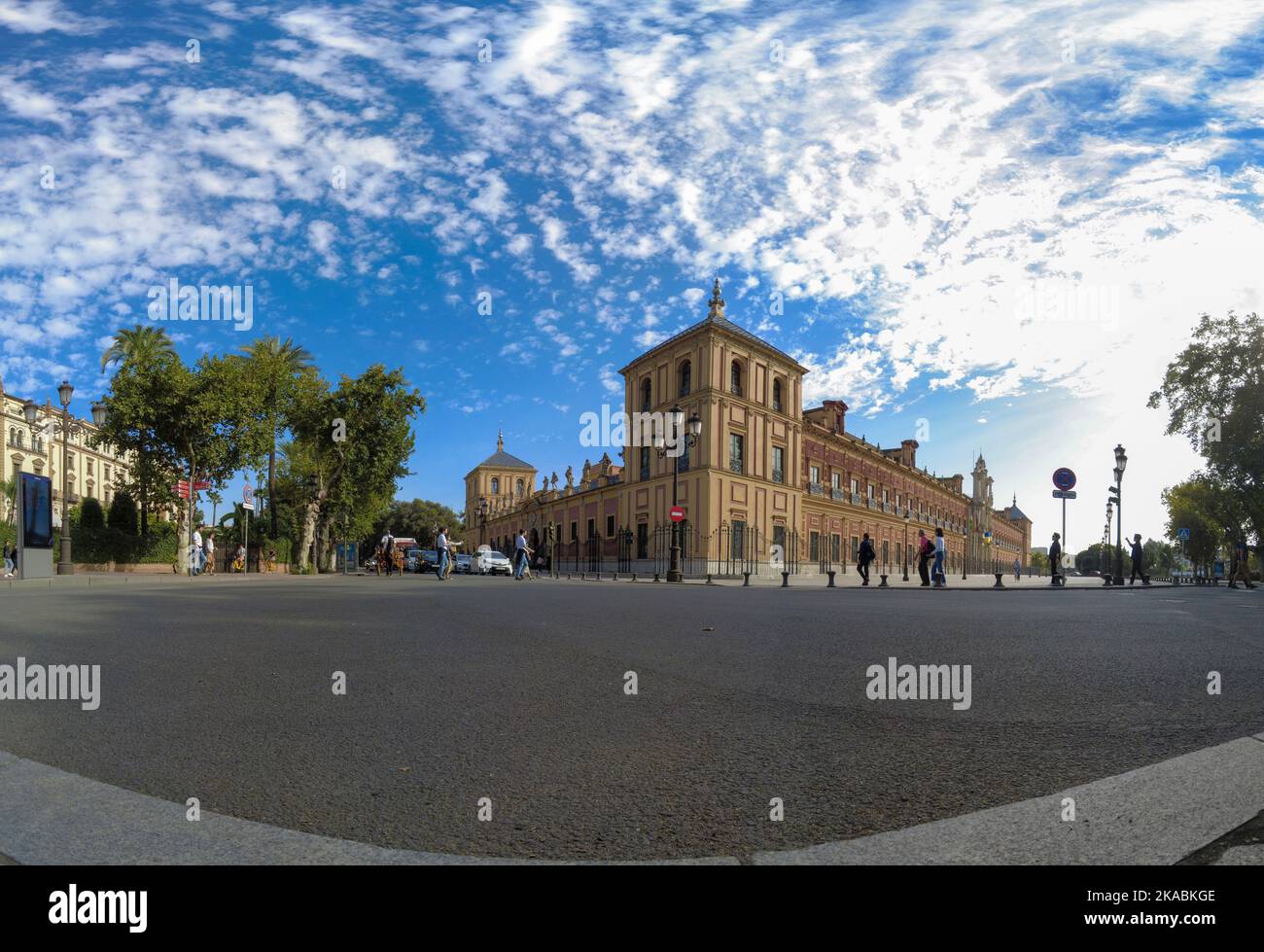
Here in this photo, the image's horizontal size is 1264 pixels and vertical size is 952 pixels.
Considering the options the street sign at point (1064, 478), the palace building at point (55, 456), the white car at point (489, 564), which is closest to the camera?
the street sign at point (1064, 478)

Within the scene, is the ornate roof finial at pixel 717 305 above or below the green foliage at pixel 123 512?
above

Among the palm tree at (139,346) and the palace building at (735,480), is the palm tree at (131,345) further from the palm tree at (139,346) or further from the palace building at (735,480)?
the palace building at (735,480)

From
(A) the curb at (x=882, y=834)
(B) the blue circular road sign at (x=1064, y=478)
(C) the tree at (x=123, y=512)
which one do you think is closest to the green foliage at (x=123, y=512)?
(C) the tree at (x=123, y=512)

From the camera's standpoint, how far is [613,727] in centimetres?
405

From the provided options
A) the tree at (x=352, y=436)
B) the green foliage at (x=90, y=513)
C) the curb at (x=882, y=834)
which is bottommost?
the curb at (x=882, y=834)

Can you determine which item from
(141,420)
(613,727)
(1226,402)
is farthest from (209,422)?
(1226,402)

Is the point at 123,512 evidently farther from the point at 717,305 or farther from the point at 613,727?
the point at 613,727

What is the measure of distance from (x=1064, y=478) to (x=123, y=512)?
48.8 m

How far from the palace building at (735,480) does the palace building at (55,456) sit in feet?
122

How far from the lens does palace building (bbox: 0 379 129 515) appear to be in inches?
2628

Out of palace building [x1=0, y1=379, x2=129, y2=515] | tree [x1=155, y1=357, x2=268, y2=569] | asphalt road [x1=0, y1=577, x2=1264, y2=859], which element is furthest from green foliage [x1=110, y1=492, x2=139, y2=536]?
asphalt road [x1=0, y1=577, x2=1264, y2=859]

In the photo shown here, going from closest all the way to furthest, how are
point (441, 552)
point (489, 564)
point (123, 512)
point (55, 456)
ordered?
point (441, 552), point (123, 512), point (489, 564), point (55, 456)

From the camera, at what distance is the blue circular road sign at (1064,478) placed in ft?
80.1
